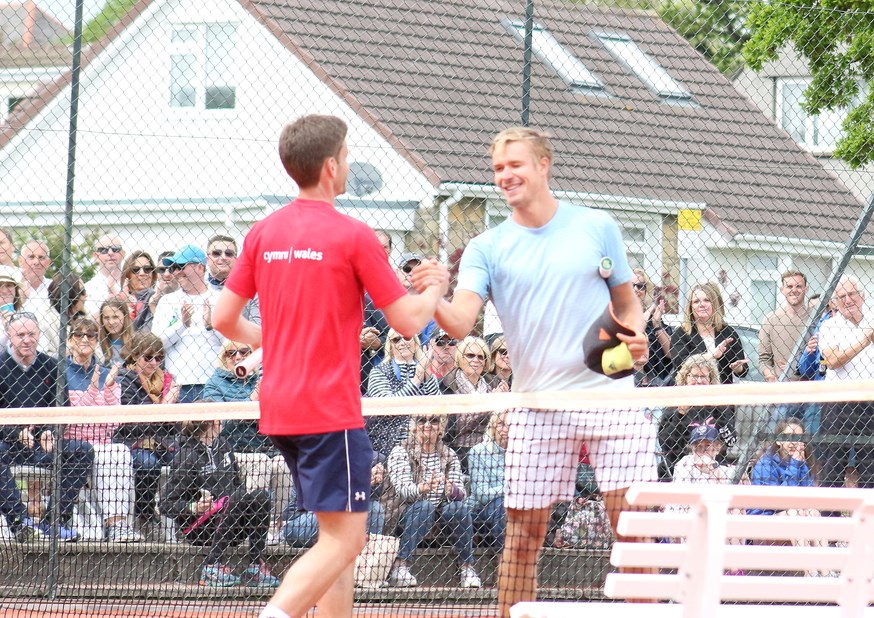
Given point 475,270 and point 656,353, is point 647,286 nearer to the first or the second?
point 656,353

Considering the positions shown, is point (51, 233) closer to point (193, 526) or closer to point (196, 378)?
point (196, 378)

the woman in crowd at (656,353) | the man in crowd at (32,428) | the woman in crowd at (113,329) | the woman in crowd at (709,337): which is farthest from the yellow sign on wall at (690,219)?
the man in crowd at (32,428)

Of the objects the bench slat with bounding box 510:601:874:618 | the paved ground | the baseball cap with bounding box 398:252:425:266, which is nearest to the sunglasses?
the baseball cap with bounding box 398:252:425:266

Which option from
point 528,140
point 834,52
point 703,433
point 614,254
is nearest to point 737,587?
point 614,254

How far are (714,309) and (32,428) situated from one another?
404 cm

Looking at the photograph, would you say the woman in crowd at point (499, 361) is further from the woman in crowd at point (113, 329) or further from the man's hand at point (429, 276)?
the man's hand at point (429, 276)

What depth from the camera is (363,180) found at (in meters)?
10.4

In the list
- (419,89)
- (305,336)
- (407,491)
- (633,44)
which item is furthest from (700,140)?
(305,336)

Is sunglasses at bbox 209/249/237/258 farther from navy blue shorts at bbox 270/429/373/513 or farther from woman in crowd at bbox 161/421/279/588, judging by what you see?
navy blue shorts at bbox 270/429/373/513

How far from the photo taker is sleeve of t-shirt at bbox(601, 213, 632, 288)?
5289 millimetres

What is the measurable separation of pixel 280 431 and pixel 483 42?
19.3 feet

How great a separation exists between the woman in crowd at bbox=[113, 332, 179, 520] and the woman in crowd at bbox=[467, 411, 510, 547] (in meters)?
1.64

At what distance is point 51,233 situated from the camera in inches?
392

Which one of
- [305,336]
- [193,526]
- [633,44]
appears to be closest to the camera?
[305,336]
